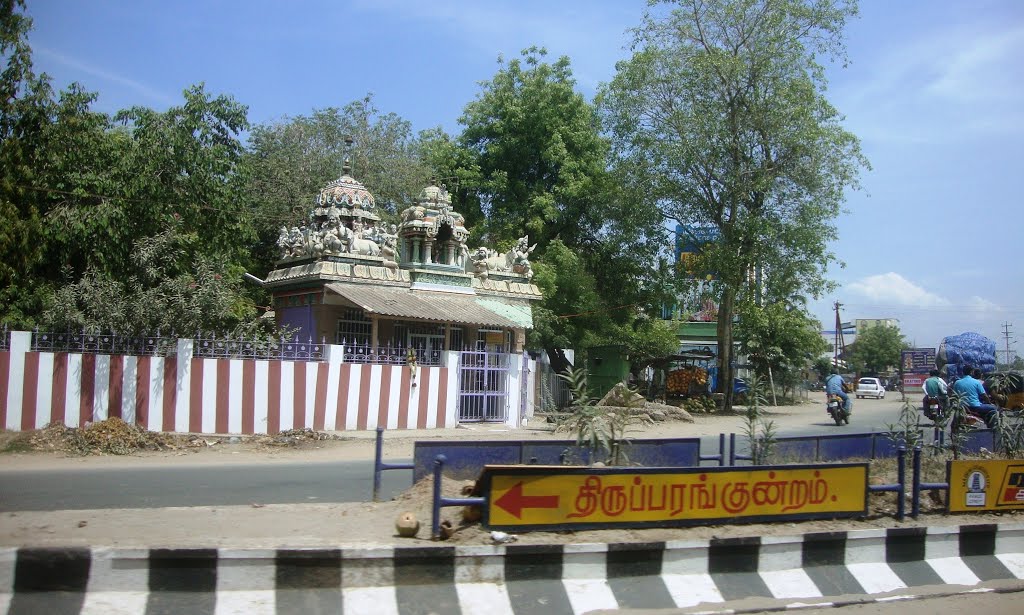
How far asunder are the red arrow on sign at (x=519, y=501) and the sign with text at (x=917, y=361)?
137ft

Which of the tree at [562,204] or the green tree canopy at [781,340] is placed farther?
the green tree canopy at [781,340]

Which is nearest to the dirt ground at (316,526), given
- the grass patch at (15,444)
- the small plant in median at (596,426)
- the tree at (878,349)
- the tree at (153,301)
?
the small plant in median at (596,426)

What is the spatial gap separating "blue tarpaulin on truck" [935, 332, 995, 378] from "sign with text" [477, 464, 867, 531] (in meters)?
12.5

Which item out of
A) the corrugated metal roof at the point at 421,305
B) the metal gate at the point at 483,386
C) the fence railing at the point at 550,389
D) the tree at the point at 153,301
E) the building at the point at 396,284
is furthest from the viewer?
the fence railing at the point at 550,389

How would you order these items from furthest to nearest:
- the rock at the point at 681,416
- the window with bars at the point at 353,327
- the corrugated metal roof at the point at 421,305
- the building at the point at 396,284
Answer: the rock at the point at 681,416
the window with bars at the point at 353,327
the building at the point at 396,284
the corrugated metal roof at the point at 421,305

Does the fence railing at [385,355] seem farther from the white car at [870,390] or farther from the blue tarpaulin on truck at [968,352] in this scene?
the white car at [870,390]

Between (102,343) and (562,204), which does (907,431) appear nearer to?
(102,343)

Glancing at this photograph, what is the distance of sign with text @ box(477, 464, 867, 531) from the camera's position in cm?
620

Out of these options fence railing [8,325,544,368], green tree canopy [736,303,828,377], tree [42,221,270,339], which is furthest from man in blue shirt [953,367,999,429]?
green tree canopy [736,303,828,377]

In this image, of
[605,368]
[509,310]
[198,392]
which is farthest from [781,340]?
[198,392]

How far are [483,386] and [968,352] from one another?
10.9 meters

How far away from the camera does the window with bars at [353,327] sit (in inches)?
806

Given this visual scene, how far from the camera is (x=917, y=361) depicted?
45.6 metres

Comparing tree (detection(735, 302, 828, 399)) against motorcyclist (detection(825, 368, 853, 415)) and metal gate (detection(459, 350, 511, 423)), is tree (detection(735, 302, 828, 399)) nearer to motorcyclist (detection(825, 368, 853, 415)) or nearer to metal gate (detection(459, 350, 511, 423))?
motorcyclist (detection(825, 368, 853, 415))
